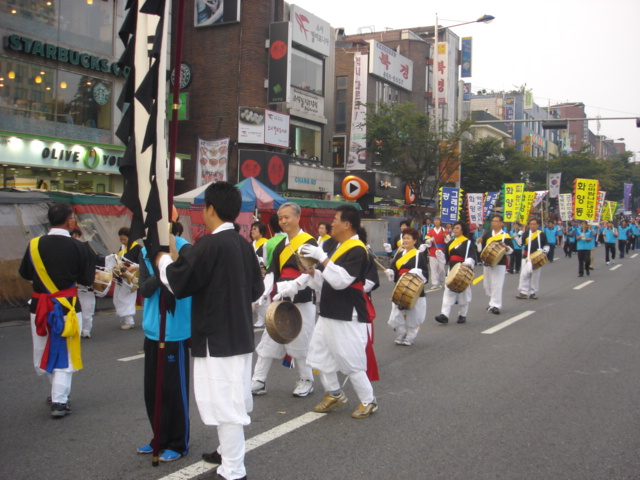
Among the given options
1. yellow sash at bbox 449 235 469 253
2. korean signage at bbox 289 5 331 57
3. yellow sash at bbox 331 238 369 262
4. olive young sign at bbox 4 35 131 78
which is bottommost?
yellow sash at bbox 449 235 469 253

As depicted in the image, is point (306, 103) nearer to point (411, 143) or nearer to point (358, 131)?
point (411, 143)

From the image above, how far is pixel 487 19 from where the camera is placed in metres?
28.6

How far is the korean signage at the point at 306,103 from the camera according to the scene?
30.0m

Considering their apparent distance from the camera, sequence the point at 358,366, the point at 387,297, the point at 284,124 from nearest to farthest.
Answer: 1. the point at 358,366
2. the point at 387,297
3. the point at 284,124

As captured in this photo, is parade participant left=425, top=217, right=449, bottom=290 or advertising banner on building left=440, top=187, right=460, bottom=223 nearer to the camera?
parade participant left=425, top=217, right=449, bottom=290

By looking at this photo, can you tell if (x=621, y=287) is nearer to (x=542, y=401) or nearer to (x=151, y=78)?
(x=542, y=401)

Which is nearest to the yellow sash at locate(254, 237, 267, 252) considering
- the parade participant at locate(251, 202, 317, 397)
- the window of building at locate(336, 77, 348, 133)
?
the parade participant at locate(251, 202, 317, 397)

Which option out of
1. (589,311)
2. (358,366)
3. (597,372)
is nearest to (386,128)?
(589,311)

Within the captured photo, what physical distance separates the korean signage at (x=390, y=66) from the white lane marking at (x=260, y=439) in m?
34.2

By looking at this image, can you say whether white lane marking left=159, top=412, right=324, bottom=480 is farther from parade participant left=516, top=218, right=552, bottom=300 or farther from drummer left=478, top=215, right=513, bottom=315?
parade participant left=516, top=218, right=552, bottom=300

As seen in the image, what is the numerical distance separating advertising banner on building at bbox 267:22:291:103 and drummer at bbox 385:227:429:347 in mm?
18839

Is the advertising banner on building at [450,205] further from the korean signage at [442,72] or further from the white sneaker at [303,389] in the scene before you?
the white sneaker at [303,389]

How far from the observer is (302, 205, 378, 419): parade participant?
560 cm

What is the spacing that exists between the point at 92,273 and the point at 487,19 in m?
26.8
